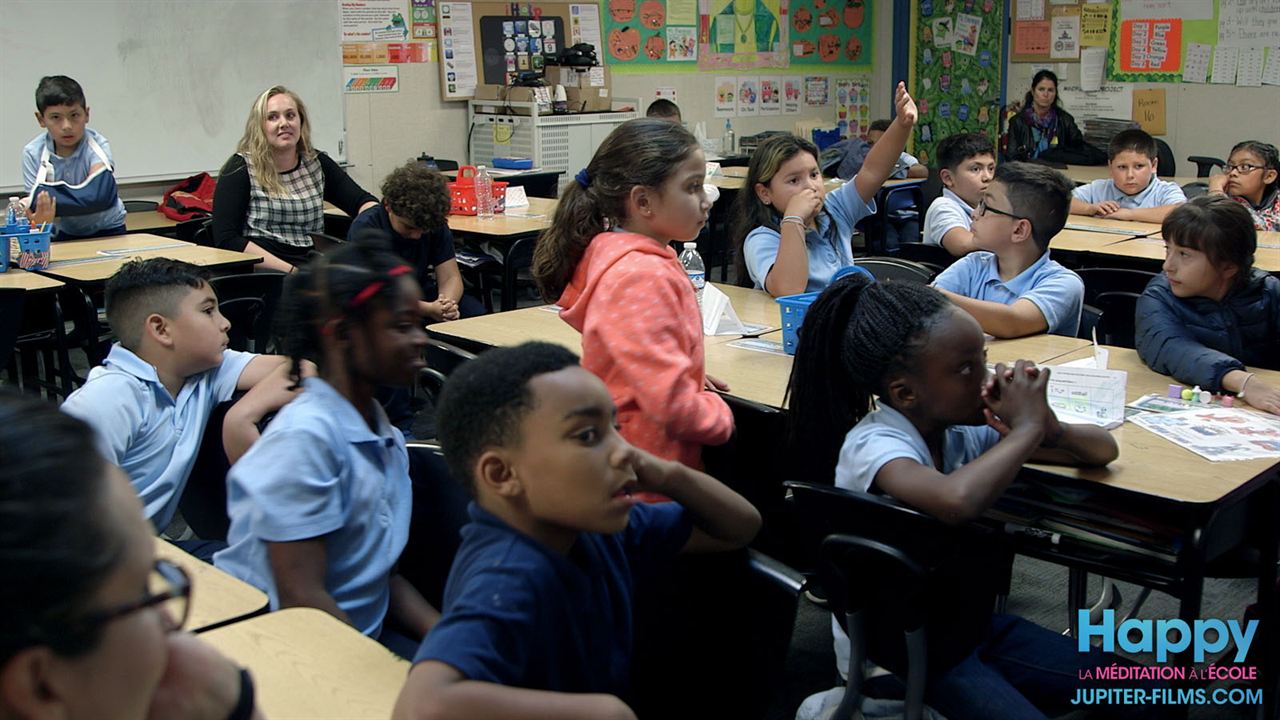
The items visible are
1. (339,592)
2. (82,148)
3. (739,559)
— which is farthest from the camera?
(82,148)

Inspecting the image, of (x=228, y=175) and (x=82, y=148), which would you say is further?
(x=82, y=148)

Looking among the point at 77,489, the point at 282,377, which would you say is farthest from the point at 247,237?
the point at 77,489

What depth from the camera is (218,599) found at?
154cm

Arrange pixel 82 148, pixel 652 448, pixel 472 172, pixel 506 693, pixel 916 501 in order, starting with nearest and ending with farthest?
1. pixel 506 693
2. pixel 916 501
3. pixel 652 448
4. pixel 82 148
5. pixel 472 172

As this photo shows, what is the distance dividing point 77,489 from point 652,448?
1.43m

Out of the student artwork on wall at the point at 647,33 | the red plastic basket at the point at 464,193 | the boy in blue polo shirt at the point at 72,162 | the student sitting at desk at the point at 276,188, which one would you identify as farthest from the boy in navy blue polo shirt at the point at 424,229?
the student artwork on wall at the point at 647,33

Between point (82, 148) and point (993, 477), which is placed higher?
point (82, 148)

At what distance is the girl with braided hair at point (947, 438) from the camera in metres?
1.83

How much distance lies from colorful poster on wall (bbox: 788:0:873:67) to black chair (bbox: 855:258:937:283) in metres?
6.75

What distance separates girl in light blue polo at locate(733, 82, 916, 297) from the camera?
333 cm

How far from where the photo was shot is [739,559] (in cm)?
159

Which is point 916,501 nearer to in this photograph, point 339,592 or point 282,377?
point 339,592

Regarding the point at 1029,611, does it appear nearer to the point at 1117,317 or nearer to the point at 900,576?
the point at 1117,317

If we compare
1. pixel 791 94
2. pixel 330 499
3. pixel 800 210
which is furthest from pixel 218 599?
pixel 791 94
